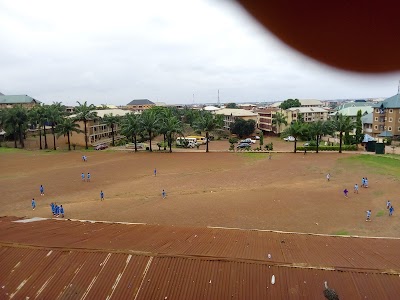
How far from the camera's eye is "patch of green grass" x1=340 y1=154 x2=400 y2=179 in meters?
26.0

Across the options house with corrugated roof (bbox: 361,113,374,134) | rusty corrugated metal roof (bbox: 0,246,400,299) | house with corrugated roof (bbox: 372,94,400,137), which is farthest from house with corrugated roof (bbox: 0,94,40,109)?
rusty corrugated metal roof (bbox: 0,246,400,299)

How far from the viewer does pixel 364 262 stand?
6.89 metres

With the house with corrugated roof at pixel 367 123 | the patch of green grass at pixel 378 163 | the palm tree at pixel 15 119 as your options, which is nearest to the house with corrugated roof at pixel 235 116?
the house with corrugated roof at pixel 367 123

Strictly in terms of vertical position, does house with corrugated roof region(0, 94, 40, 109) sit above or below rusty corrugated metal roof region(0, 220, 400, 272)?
above

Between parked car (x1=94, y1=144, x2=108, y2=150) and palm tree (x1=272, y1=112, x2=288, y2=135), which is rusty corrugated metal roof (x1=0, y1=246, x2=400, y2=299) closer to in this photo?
parked car (x1=94, y1=144, x2=108, y2=150)

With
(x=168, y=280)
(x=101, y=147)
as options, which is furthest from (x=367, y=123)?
(x=168, y=280)

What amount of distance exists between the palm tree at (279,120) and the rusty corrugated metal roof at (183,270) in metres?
50.3

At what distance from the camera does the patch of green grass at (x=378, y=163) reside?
26.0 metres

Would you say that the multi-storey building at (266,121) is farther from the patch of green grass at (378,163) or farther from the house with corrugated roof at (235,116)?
the patch of green grass at (378,163)

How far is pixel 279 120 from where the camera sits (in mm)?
56875

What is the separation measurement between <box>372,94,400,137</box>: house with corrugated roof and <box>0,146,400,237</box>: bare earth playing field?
605 inches

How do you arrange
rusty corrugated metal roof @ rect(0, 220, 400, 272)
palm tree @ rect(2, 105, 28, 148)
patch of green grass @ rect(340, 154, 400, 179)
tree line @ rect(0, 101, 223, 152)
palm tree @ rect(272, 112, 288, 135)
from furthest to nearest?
palm tree @ rect(272, 112, 288, 135), palm tree @ rect(2, 105, 28, 148), tree line @ rect(0, 101, 223, 152), patch of green grass @ rect(340, 154, 400, 179), rusty corrugated metal roof @ rect(0, 220, 400, 272)

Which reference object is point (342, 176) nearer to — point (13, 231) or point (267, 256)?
point (267, 256)

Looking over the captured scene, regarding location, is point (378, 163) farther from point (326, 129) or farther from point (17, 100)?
point (17, 100)
